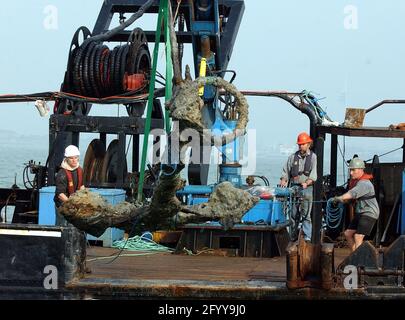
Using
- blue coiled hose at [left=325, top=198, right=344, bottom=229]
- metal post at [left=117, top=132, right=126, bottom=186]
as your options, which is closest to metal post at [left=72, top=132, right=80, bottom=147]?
metal post at [left=117, top=132, right=126, bottom=186]

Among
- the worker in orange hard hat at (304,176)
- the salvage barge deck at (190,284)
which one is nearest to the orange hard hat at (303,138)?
the worker in orange hard hat at (304,176)

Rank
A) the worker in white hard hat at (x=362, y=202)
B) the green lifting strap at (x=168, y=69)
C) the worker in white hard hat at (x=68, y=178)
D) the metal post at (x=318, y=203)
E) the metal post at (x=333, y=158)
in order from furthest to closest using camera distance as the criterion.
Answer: the metal post at (x=333, y=158) < the metal post at (x=318, y=203) < the worker in white hard hat at (x=362, y=202) < the worker in white hard hat at (x=68, y=178) < the green lifting strap at (x=168, y=69)

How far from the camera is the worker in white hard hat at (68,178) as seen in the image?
31.7ft

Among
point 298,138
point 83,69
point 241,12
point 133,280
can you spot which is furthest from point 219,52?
point 133,280

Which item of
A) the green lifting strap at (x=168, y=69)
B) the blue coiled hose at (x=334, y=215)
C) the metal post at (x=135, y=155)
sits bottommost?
the blue coiled hose at (x=334, y=215)

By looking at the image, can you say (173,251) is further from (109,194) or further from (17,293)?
(17,293)

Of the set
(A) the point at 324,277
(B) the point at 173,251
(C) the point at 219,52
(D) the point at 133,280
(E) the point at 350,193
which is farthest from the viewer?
(C) the point at 219,52

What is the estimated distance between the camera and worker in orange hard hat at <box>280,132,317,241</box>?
444 inches

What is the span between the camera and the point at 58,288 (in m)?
8.40

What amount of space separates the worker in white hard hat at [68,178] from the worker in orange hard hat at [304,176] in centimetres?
288

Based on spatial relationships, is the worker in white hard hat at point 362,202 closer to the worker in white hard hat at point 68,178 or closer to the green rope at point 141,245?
the green rope at point 141,245

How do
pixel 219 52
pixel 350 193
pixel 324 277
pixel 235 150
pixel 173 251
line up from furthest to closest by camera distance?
pixel 219 52, pixel 235 150, pixel 173 251, pixel 350 193, pixel 324 277

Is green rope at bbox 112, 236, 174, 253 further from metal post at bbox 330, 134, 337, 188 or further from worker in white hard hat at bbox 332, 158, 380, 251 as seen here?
metal post at bbox 330, 134, 337, 188
